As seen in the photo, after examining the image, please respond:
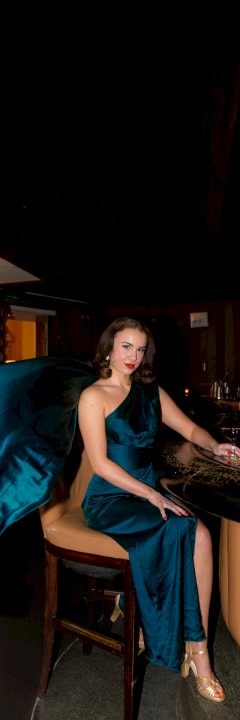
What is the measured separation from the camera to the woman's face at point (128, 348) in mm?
1923

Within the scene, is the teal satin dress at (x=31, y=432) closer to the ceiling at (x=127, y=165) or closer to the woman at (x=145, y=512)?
the woman at (x=145, y=512)

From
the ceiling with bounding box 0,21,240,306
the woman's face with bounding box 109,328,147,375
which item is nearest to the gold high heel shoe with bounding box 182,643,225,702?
the woman's face with bounding box 109,328,147,375

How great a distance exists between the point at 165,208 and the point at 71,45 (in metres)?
2.18

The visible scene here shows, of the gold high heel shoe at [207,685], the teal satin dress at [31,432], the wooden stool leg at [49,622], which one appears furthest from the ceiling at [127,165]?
the gold high heel shoe at [207,685]

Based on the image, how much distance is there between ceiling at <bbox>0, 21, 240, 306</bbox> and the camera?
66.4 inches

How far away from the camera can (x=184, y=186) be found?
3.01 m

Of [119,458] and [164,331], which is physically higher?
[164,331]

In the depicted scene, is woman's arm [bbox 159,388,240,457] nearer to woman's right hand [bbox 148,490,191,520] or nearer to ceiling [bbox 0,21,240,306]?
woman's right hand [bbox 148,490,191,520]

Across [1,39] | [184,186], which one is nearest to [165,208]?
[184,186]

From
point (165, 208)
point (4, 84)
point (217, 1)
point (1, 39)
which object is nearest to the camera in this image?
point (217, 1)

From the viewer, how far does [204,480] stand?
1365 mm

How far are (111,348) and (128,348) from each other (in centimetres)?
10

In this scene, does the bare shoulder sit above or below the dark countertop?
above

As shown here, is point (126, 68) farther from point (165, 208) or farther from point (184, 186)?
point (165, 208)
